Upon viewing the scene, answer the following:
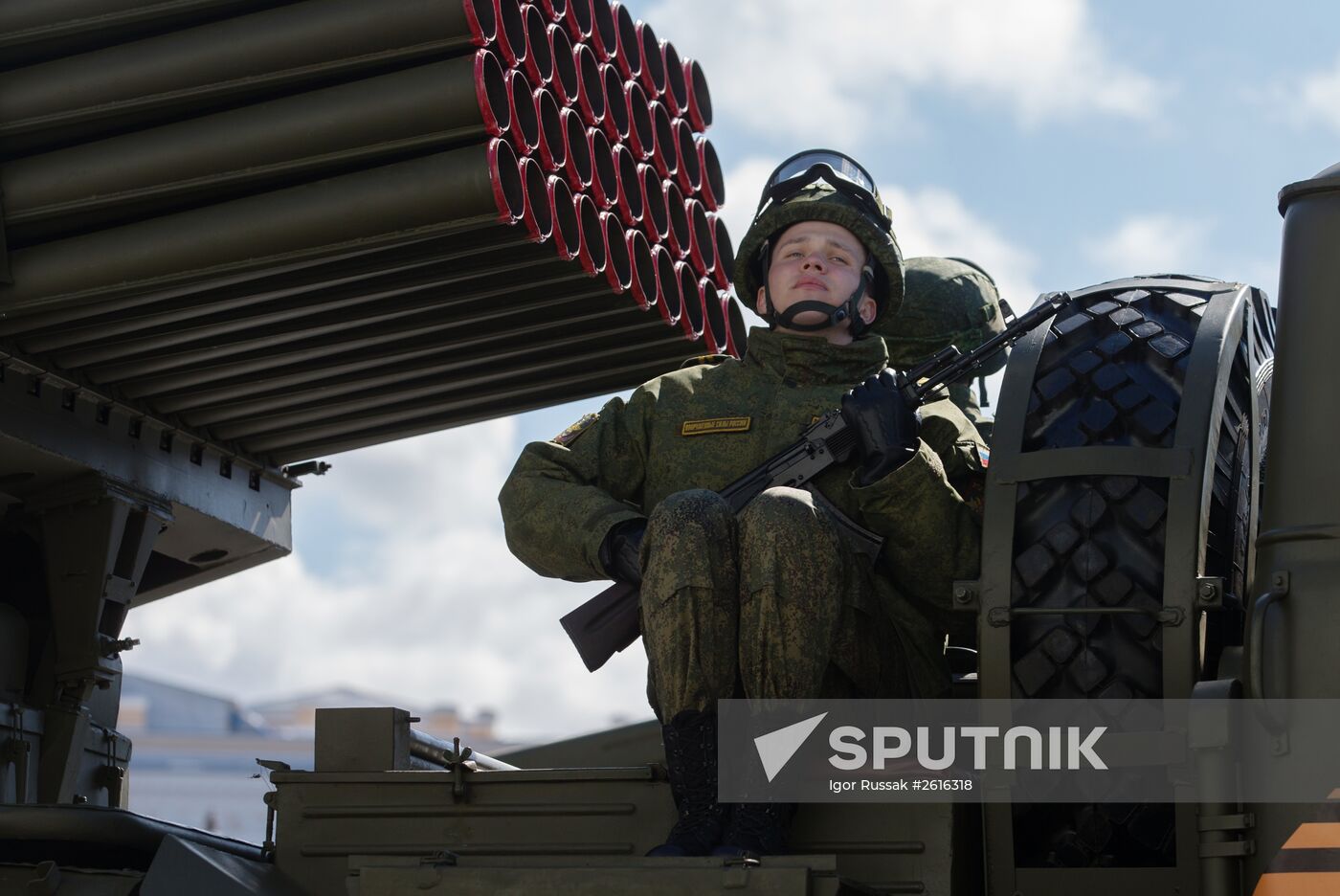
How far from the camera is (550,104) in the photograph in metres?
8.81

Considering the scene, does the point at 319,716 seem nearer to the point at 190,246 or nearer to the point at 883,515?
the point at 883,515

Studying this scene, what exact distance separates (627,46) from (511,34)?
1472mm

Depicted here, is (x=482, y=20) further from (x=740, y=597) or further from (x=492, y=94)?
(x=740, y=597)

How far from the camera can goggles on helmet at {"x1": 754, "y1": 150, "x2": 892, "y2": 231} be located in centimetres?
561

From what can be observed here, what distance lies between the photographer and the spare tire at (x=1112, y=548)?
4.28 m

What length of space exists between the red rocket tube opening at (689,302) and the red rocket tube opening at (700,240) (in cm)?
9

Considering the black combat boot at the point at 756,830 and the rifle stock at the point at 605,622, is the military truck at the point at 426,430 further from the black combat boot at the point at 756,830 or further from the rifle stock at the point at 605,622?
the rifle stock at the point at 605,622

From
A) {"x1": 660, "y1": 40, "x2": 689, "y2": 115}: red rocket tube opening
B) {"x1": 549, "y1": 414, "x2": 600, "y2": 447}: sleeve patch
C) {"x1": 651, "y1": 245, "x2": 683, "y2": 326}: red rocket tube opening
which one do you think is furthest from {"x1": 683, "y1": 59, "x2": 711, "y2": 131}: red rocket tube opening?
{"x1": 549, "y1": 414, "x2": 600, "y2": 447}: sleeve patch

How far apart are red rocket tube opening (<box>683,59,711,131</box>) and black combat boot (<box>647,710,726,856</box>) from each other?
6.35 meters

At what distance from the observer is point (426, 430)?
402 inches

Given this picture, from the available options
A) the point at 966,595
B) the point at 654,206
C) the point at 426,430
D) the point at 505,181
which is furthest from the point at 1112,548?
the point at 426,430

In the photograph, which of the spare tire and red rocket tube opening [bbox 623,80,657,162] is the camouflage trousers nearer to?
the spare tire

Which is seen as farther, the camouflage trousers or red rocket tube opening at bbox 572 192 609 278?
red rocket tube opening at bbox 572 192 609 278

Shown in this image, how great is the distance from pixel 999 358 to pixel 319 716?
252 centimetres
